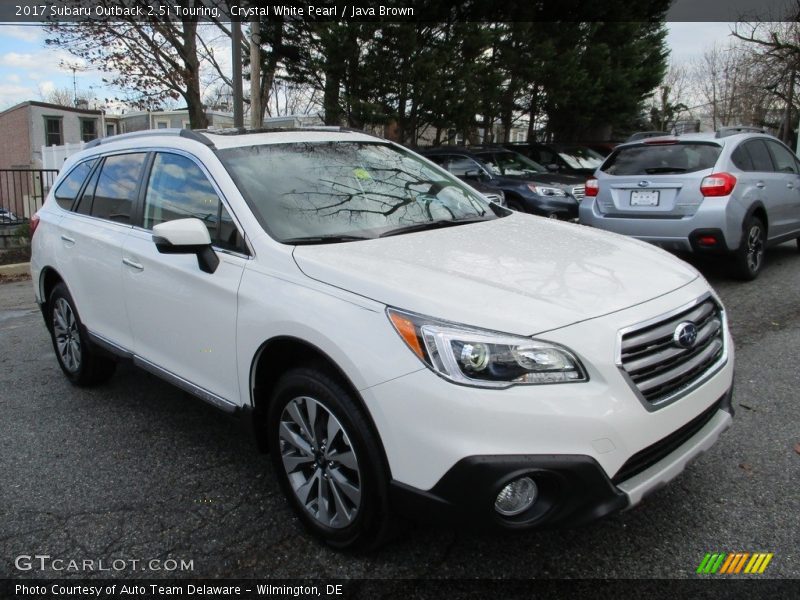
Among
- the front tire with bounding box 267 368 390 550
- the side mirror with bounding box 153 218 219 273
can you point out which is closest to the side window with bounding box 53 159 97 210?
the side mirror with bounding box 153 218 219 273

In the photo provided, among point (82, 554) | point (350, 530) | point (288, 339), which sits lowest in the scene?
point (82, 554)

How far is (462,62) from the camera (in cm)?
1432

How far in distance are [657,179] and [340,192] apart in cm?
464

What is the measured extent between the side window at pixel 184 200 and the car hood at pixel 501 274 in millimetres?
512

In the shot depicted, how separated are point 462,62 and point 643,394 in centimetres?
1332

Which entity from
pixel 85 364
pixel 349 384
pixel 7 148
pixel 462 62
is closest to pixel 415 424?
pixel 349 384

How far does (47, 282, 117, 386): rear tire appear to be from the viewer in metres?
4.35

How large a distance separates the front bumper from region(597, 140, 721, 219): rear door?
4961 millimetres

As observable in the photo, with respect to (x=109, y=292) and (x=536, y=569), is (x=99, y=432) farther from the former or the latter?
(x=536, y=569)

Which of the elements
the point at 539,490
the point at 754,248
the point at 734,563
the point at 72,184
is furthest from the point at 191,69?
the point at 734,563

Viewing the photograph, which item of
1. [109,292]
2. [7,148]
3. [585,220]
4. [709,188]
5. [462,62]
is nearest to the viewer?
[109,292]

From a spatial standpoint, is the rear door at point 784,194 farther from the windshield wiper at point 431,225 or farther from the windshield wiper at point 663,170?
the windshield wiper at point 431,225

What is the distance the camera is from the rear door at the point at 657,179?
21.5ft

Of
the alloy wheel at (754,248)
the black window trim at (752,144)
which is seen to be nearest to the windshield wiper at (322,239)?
the alloy wheel at (754,248)
